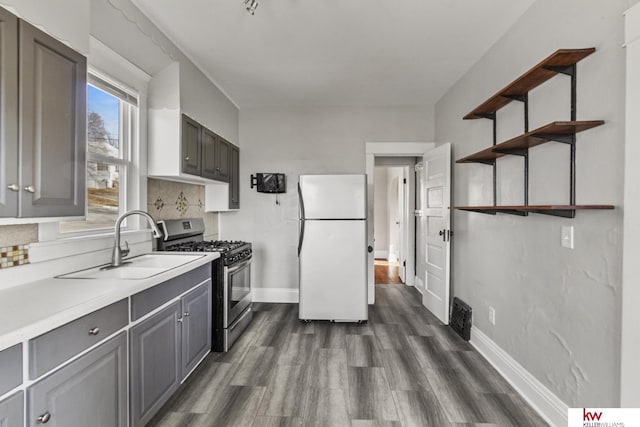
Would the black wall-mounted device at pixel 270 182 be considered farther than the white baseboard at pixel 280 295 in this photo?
No

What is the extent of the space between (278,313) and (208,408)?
70.5 inches

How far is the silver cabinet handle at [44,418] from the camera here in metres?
1.08

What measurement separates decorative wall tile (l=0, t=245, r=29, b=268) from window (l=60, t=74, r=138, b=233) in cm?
34

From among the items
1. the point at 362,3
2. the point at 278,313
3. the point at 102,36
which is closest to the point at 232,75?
the point at 102,36

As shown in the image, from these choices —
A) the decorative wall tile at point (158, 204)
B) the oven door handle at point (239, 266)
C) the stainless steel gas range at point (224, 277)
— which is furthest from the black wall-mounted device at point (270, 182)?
the decorative wall tile at point (158, 204)

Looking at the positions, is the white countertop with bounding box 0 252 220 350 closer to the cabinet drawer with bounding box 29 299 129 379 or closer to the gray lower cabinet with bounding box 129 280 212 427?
the cabinet drawer with bounding box 29 299 129 379

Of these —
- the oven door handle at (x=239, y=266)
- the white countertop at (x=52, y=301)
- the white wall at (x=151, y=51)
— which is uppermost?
the white wall at (x=151, y=51)

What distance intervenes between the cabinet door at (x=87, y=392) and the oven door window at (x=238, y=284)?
1.27 m

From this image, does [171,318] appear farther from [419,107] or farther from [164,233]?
[419,107]

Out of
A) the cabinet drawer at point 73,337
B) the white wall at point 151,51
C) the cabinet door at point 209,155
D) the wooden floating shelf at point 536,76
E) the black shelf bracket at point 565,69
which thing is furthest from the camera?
the cabinet door at point 209,155

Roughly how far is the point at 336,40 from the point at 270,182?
1979 mm

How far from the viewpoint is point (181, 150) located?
97.9 inches

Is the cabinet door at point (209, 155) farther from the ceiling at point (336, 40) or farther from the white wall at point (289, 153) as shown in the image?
the white wall at point (289, 153)

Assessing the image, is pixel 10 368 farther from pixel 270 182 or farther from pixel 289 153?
pixel 289 153
